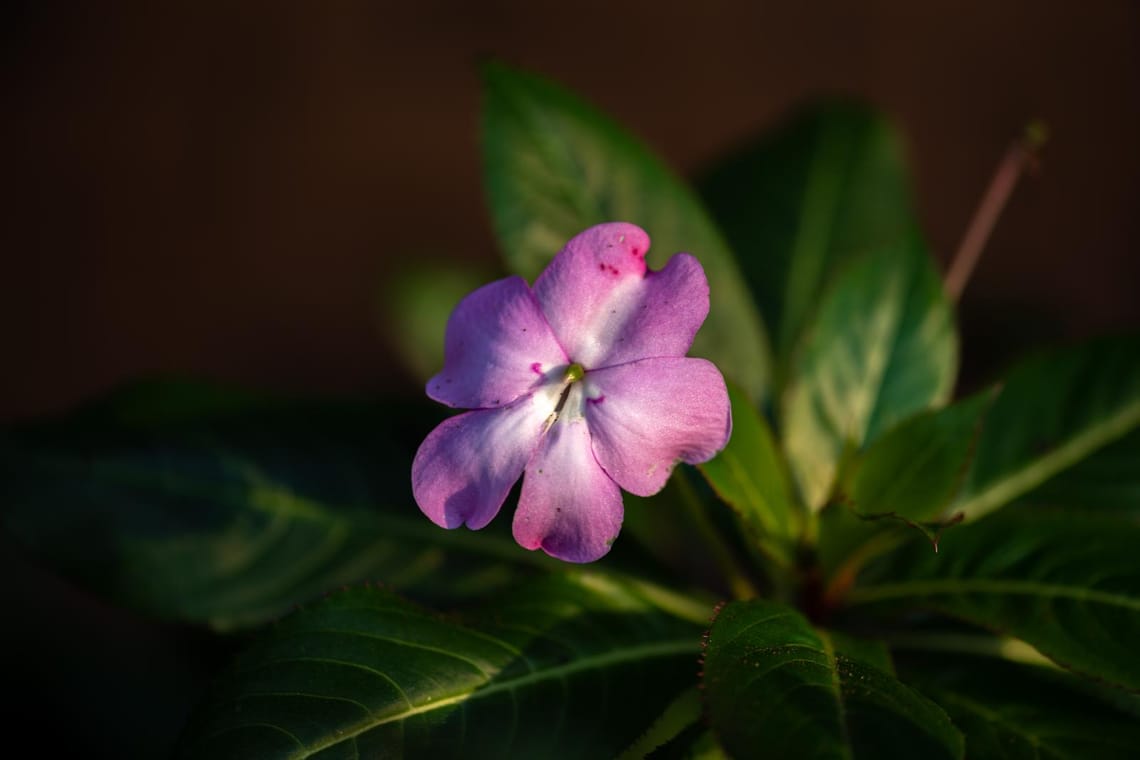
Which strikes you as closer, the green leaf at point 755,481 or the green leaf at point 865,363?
the green leaf at point 755,481

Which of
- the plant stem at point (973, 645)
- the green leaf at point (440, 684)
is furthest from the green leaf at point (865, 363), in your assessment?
the green leaf at point (440, 684)

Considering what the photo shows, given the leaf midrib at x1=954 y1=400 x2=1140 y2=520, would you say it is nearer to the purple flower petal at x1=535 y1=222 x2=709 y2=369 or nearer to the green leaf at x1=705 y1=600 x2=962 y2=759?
the green leaf at x1=705 y1=600 x2=962 y2=759

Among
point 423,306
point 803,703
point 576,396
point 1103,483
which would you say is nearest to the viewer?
point 803,703

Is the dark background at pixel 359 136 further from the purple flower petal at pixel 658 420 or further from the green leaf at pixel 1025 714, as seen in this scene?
the purple flower petal at pixel 658 420

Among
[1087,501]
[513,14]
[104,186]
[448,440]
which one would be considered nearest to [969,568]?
[1087,501]

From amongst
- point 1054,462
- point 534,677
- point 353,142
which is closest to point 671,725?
point 534,677

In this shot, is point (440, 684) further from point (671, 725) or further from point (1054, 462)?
point (1054, 462)

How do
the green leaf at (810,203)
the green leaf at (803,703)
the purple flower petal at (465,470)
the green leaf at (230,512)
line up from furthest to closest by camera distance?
the green leaf at (810,203) < the green leaf at (230,512) < the purple flower petal at (465,470) < the green leaf at (803,703)
